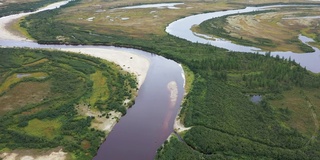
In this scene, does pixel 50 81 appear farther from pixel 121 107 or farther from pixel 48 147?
pixel 48 147

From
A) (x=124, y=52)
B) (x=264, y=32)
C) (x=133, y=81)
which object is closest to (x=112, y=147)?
(x=133, y=81)

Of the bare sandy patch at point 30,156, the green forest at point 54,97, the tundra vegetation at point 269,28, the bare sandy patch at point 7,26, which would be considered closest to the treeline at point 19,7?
the bare sandy patch at point 7,26

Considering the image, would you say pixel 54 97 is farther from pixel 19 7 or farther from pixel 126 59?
pixel 19 7

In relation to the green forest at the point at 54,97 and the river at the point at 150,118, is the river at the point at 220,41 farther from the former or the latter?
the green forest at the point at 54,97

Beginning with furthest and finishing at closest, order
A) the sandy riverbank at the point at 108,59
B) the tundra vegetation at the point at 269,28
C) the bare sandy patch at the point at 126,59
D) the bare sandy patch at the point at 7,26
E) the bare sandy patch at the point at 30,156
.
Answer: the bare sandy patch at the point at 7,26, the tundra vegetation at the point at 269,28, the bare sandy patch at the point at 126,59, the sandy riverbank at the point at 108,59, the bare sandy patch at the point at 30,156

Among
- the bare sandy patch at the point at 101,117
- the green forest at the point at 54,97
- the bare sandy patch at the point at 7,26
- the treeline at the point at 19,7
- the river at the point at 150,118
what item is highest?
the treeline at the point at 19,7

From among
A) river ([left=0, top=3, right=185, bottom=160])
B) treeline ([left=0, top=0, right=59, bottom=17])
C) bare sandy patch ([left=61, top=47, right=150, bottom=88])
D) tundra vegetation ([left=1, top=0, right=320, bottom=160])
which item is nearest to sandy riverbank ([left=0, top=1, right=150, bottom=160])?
bare sandy patch ([left=61, top=47, right=150, bottom=88])

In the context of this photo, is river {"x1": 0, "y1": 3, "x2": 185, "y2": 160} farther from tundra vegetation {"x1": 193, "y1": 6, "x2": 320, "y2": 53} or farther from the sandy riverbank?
tundra vegetation {"x1": 193, "y1": 6, "x2": 320, "y2": 53}
